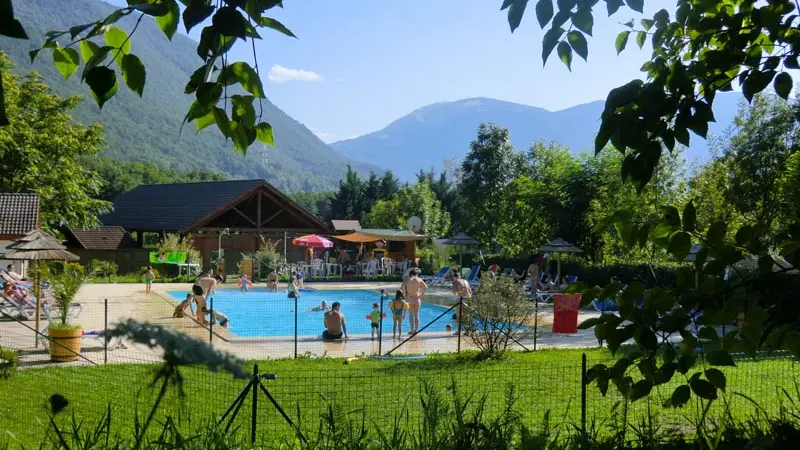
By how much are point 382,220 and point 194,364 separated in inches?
1888

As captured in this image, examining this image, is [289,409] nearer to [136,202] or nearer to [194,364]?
[194,364]

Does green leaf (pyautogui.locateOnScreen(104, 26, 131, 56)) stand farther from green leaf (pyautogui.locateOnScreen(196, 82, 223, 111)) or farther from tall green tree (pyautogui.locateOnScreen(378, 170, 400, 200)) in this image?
tall green tree (pyautogui.locateOnScreen(378, 170, 400, 200))

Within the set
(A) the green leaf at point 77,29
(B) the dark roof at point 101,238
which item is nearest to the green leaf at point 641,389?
(A) the green leaf at point 77,29

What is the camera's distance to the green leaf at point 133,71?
193 centimetres

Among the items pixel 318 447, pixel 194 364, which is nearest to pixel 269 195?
pixel 318 447

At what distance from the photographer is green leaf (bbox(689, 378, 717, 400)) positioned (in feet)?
6.99

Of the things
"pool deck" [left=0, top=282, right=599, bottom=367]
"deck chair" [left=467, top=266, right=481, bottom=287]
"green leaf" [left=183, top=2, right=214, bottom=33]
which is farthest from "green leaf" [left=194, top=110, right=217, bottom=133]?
"deck chair" [left=467, top=266, right=481, bottom=287]

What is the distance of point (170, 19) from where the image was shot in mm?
2045

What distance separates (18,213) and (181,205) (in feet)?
37.8

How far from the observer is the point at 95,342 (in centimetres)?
1338

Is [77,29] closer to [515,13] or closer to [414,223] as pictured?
[515,13]

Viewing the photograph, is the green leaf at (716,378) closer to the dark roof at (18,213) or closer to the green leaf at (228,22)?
the green leaf at (228,22)

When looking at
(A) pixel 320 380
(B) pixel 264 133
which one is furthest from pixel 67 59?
(A) pixel 320 380

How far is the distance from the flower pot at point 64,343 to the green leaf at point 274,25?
35.4 feet
